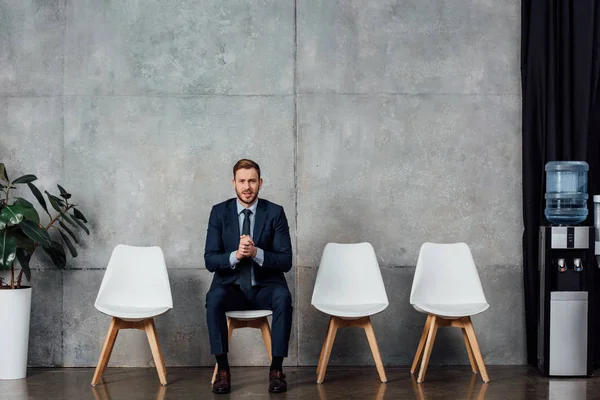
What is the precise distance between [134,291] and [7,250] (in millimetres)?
878

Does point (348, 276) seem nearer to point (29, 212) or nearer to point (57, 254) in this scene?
point (57, 254)

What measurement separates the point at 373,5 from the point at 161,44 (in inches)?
64.4

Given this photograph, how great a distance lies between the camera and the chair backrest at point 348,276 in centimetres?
515

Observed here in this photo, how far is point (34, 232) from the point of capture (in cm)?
504

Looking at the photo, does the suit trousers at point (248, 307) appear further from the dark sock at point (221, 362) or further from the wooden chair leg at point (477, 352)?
the wooden chair leg at point (477, 352)

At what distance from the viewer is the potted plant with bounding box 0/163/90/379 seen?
5.00 meters

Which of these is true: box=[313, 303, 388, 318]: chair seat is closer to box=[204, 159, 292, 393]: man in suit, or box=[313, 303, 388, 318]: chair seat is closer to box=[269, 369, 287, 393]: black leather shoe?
box=[204, 159, 292, 393]: man in suit

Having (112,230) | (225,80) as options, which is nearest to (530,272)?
(225,80)

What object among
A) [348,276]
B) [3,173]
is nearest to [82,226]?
[3,173]

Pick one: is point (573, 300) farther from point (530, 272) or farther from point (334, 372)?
point (334, 372)

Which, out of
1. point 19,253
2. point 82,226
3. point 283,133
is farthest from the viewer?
point 283,133

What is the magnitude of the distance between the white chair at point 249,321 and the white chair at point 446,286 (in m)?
1.02

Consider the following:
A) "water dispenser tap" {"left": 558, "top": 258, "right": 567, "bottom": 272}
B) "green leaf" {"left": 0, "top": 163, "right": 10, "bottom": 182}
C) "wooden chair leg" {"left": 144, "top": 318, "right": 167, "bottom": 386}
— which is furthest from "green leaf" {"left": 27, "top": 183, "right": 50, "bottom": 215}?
"water dispenser tap" {"left": 558, "top": 258, "right": 567, "bottom": 272}

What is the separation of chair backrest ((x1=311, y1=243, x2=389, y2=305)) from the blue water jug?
133 cm
